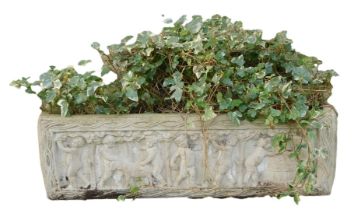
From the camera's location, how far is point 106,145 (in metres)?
4.49

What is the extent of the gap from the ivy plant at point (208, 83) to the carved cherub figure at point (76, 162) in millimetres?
162

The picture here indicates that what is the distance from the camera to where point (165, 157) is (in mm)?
4488

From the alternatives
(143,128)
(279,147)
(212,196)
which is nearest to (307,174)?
(279,147)

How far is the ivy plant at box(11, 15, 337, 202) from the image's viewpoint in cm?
436

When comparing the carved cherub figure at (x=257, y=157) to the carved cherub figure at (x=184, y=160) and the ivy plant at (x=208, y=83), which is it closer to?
the ivy plant at (x=208, y=83)

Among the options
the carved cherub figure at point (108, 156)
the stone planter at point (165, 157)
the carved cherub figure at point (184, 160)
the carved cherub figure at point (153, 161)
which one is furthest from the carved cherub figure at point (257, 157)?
the carved cherub figure at point (108, 156)

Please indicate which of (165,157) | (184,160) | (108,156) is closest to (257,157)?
(184,160)

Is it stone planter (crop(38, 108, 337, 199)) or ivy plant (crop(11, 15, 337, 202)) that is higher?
ivy plant (crop(11, 15, 337, 202))

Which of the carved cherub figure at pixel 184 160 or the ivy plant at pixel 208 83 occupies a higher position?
the ivy plant at pixel 208 83

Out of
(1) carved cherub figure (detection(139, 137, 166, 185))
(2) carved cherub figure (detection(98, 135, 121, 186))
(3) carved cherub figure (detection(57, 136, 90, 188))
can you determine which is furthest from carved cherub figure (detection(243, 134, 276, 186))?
(3) carved cherub figure (detection(57, 136, 90, 188))

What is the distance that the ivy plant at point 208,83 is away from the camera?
14.3 feet

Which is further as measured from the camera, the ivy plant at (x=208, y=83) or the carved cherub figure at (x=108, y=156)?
the carved cherub figure at (x=108, y=156)

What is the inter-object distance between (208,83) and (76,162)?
833 millimetres

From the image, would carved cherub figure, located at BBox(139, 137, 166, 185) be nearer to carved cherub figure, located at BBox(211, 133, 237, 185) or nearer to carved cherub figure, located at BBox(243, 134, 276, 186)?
carved cherub figure, located at BBox(211, 133, 237, 185)
